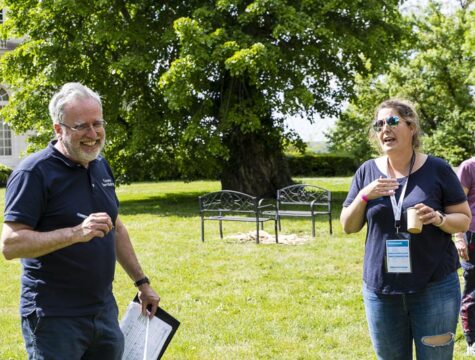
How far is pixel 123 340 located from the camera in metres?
3.19

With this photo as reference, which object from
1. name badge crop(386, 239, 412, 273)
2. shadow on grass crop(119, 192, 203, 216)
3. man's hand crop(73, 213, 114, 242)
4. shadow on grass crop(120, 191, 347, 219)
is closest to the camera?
man's hand crop(73, 213, 114, 242)

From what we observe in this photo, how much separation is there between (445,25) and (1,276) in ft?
91.6

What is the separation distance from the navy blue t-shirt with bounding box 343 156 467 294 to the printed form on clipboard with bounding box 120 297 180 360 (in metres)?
1.13

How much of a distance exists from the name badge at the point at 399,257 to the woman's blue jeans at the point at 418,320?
166 millimetres

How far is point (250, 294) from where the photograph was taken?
747 cm

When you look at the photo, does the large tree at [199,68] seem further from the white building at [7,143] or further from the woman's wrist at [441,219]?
A: the white building at [7,143]

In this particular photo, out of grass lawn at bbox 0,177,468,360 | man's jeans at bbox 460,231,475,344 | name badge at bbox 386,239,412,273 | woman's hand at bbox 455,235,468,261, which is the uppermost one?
name badge at bbox 386,239,412,273

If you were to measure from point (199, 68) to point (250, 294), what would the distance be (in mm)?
8813

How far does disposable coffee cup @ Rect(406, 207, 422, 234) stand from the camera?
10.2 feet

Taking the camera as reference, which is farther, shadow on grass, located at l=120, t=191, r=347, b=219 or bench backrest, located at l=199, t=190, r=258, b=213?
shadow on grass, located at l=120, t=191, r=347, b=219

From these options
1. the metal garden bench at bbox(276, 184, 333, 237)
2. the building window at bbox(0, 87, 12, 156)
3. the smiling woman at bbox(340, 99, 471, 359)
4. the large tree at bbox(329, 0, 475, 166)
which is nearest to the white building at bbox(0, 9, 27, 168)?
the building window at bbox(0, 87, 12, 156)

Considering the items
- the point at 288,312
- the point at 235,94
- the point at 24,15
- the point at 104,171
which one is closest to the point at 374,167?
the point at 104,171

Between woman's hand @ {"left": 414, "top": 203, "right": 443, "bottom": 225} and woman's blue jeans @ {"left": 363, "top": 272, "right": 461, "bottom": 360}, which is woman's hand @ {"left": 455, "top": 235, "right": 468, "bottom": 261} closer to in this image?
woman's blue jeans @ {"left": 363, "top": 272, "right": 461, "bottom": 360}

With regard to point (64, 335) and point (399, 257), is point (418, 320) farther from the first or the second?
point (64, 335)
